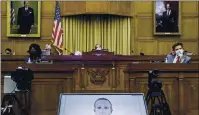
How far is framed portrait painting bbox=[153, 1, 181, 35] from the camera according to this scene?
38.0ft

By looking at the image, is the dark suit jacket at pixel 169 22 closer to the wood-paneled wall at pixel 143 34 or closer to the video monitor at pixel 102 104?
the wood-paneled wall at pixel 143 34

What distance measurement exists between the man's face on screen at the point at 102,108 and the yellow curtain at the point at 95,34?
8369 mm

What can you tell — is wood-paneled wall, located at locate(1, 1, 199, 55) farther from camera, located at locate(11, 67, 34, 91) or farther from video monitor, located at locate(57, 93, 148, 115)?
video monitor, located at locate(57, 93, 148, 115)

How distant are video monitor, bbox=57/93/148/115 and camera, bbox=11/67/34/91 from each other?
347cm

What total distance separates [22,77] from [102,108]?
3.63m

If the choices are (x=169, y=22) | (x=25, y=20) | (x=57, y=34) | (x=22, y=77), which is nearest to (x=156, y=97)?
(x=22, y=77)

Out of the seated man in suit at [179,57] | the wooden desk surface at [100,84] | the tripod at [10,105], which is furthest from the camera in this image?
the seated man in suit at [179,57]

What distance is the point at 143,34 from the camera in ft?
38.2

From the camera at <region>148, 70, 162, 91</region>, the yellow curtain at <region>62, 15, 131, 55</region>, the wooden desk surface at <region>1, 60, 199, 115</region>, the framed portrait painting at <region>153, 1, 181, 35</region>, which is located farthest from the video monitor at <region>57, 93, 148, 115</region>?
the framed portrait painting at <region>153, 1, 181, 35</region>

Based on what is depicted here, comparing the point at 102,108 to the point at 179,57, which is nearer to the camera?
the point at 102,108

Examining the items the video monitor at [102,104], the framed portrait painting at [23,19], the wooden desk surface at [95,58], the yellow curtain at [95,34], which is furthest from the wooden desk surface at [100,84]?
the framed portrait painting at [23,19]

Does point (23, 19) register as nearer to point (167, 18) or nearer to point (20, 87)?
point (167, 18)

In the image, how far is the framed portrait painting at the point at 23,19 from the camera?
11.6 m

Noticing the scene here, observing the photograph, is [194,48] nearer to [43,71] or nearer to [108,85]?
[108,85]
